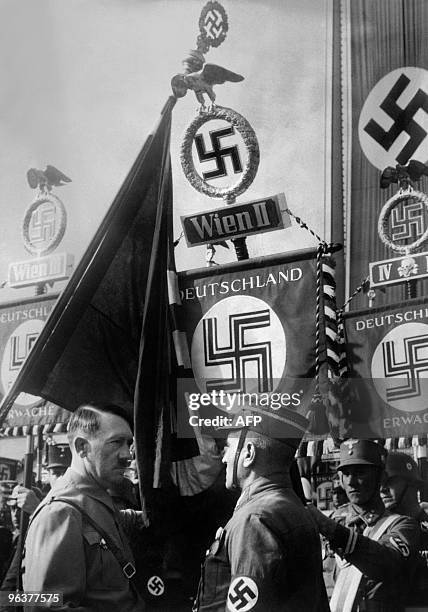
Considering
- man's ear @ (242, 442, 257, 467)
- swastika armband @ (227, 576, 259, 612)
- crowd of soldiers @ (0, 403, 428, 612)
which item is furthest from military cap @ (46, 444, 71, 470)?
swastika armband @ (227, 576, 259, 612)

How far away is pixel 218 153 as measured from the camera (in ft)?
19.1

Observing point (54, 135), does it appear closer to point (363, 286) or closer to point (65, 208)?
point (65, 208)

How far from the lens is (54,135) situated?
252 inches

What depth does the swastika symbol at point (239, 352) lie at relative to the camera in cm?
531

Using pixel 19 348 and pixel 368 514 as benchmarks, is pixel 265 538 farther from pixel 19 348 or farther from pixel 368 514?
pixel 19 348

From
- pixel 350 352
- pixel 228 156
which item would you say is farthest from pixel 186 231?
pixel 350 352

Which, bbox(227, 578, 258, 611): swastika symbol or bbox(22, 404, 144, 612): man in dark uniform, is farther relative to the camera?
bbox(22, 404, 144, 612): man in dark uniform

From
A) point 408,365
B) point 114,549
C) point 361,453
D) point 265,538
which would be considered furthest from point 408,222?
point 114,549

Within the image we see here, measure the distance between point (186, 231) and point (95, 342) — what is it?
32.2 inches

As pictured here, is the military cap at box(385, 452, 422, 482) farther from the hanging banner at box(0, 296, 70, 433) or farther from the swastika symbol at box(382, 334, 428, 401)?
the hanging banner at box(0, 296, 70, 433)

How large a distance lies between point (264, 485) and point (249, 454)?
0.60ft

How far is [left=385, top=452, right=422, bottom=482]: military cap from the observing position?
4.79 meters

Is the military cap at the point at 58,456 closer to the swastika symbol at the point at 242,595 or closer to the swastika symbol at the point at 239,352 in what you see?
the swastika symbol at the point at 239,352

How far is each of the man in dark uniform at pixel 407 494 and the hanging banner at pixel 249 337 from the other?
1.80 feet
